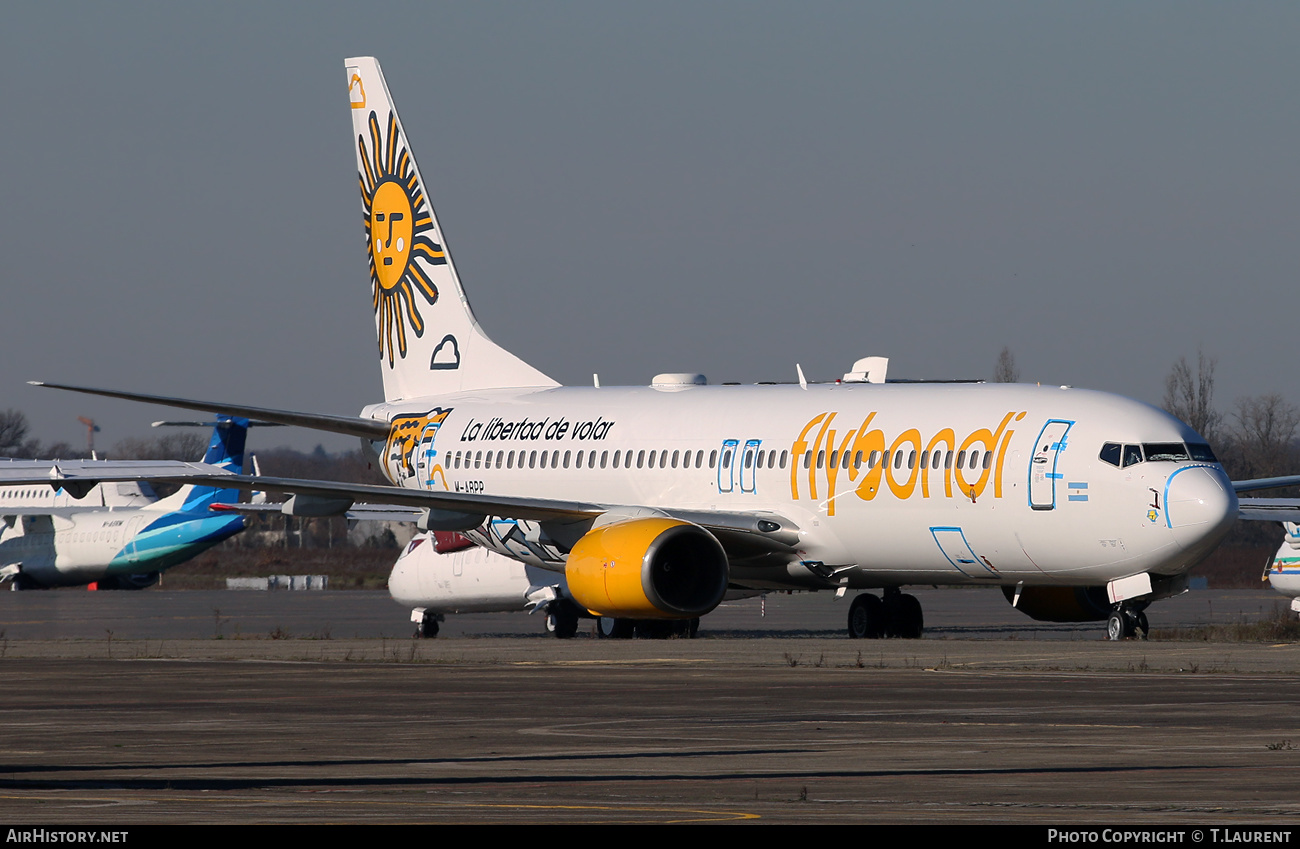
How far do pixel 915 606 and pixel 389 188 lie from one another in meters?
15.0

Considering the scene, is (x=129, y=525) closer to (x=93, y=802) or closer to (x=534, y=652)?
(x=534, y=652)

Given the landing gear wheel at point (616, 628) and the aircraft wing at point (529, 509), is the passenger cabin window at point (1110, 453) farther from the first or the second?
the landing gear wheel at point (616, 628)

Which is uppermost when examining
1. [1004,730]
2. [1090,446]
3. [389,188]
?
[389,188]

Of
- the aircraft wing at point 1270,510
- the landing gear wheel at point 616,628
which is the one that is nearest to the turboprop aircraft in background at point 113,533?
the landing gear wheel at point 616,628

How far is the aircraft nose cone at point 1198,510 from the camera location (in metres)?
28.3

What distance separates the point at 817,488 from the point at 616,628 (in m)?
6.09

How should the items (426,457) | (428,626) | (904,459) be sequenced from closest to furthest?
(904,459)
(426,457)
(428,626)

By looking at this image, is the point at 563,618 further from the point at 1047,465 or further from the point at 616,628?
the point at 1047,465

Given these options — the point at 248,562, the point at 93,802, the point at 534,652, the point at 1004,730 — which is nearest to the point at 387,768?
the point at 93,802

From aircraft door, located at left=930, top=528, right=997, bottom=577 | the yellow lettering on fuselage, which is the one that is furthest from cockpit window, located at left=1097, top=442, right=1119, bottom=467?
aircraft door, located at left=930, top=528, right=997, bottom=577

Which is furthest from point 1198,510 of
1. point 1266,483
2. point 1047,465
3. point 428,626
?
point 428,626

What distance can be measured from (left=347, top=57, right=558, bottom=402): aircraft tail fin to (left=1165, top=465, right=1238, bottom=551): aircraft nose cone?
15.4m

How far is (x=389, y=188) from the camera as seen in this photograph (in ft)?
140

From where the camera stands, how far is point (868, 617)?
113ft
